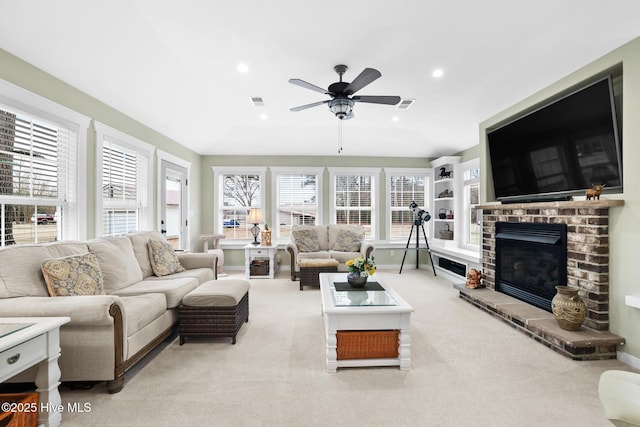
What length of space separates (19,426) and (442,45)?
416cm

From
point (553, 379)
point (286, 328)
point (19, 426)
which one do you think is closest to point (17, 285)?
point (19, 426)

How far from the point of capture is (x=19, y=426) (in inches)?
63.2

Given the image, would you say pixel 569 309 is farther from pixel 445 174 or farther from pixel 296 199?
pixel 296 199

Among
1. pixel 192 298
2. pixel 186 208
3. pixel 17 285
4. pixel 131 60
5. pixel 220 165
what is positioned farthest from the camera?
pixel 220 165

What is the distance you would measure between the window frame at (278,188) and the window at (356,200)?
0.32 m

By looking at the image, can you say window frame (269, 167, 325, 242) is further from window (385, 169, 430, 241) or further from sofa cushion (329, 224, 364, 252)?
window (385, 169, 430, 241)

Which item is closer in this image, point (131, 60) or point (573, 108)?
point (573, 108)

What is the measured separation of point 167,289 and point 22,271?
104 centimetres

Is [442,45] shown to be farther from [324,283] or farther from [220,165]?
[220,165]

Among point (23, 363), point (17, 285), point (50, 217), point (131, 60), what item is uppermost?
point (131, 60)

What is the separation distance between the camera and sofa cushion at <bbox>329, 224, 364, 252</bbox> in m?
5.95

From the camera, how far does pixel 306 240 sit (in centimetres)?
601

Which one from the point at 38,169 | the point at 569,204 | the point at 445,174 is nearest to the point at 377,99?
the point at 569,204

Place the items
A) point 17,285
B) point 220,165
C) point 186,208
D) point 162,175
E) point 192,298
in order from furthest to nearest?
point 220,165, point 186,208, point 162,175, point 192,298, point 17,285
